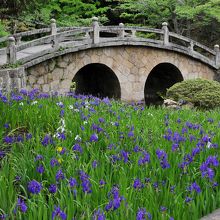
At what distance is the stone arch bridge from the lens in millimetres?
14365

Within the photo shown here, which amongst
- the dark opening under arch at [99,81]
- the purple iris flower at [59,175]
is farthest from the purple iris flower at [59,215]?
the dark opening under arch at [99,81]

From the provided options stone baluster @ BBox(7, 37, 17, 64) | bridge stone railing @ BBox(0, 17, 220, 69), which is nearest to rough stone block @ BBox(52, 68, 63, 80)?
bridge stone railing @ BBox(0, 17, 220, 69)

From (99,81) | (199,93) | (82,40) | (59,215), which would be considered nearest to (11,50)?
(82,40)

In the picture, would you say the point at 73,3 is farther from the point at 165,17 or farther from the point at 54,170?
the point at 54,170

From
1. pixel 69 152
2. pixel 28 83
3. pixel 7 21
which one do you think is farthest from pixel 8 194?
pixel 7 21

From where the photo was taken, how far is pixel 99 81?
19.7 meters

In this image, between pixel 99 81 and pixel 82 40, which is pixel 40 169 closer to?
pixel 82 40

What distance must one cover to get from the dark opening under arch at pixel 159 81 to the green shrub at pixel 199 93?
6163 millimetres

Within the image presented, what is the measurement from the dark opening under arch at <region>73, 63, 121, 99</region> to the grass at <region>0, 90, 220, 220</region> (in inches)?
507

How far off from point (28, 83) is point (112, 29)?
4.22 meters

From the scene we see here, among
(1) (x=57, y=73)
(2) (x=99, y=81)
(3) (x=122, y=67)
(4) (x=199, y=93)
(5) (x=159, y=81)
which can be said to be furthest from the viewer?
(5) (x=159, y=81)

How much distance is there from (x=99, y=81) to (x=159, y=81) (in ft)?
14.0

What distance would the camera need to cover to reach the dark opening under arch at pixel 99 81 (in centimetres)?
1806

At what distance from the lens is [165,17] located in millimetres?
21297
